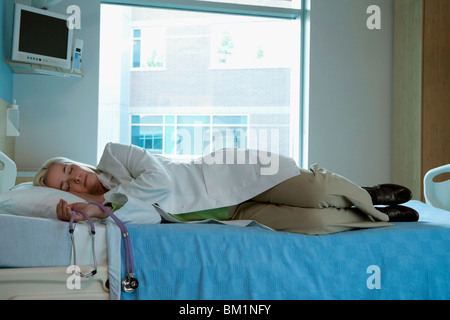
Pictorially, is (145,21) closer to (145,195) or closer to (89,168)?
(89,168)

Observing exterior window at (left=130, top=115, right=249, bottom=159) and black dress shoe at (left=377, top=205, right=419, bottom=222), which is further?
exterior window at (left=130, top=115, right=249, bottom=159)

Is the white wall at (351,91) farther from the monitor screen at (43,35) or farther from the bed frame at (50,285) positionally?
the bed frame at (50,285)

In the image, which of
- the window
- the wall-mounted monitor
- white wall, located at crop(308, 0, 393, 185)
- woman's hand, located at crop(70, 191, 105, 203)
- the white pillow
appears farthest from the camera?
white wall, located at crop(308, 0, 393, 185)

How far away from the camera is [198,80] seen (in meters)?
3.62

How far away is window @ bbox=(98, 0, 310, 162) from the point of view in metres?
3.48

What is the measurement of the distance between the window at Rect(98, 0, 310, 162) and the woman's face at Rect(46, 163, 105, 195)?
1733mm

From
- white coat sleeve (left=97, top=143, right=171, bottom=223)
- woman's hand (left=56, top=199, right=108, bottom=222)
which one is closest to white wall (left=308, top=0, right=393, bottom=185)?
white coat sleeve (left=97, top=143, right=171, bottom=223)

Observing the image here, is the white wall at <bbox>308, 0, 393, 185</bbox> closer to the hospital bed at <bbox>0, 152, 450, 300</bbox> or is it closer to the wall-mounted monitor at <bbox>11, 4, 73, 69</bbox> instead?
the wall-mounted monitor at <bbox>11, 4, 73, 69</bbox>

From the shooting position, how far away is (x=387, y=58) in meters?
3.66

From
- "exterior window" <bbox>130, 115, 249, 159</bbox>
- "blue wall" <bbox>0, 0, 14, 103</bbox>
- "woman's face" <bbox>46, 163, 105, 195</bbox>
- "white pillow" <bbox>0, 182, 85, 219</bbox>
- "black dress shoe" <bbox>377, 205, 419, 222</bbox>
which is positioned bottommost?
"black dress shoe" <bbox>377, 205, 419, 222</bbox>

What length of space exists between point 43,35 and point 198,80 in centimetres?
125

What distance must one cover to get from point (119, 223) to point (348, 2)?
120 inches
